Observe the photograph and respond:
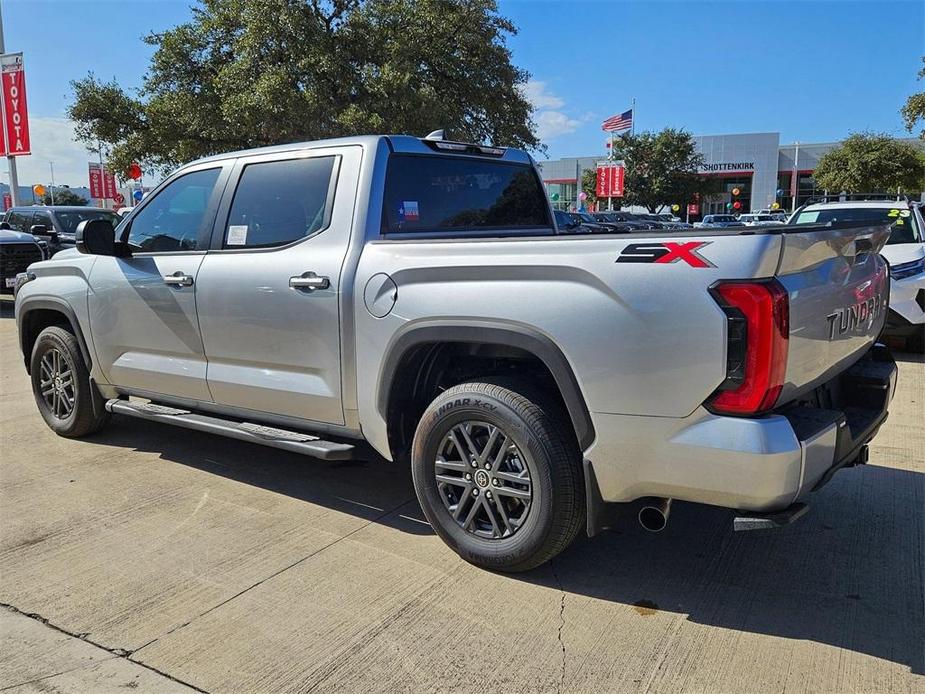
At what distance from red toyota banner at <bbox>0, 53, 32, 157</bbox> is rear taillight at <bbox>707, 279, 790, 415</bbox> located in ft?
63.2

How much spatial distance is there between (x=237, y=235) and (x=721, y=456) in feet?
9.60

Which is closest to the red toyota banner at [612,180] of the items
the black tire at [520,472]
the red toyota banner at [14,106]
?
the red toyota banner at [14,106]

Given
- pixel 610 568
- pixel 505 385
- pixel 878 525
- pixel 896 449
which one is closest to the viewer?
pixel 505 385

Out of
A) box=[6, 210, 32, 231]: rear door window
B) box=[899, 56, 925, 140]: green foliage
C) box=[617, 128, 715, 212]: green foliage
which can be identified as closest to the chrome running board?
box=[6, 210, 32, 231]: rear door window

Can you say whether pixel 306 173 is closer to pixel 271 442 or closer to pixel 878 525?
pixel 271 442

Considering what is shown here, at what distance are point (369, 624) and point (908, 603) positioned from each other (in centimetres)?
224

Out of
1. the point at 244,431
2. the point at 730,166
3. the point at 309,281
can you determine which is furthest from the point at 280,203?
the point at 730,166

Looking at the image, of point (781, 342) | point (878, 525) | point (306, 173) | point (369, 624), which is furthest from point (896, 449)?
point (306, 173)

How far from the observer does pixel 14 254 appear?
13.4 metres

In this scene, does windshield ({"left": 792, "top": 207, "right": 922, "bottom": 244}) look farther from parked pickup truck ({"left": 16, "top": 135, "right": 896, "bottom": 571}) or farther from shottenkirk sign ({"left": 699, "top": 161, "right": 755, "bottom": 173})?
shottenkirk sign ({"left": 699, "top": 161, "right": 755, "bottom": 173})

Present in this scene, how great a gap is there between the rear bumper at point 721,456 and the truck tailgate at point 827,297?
0.16 meters

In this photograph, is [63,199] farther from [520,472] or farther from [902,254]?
[520,472]

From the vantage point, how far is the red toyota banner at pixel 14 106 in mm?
17188

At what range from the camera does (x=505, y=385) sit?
3.23 m
